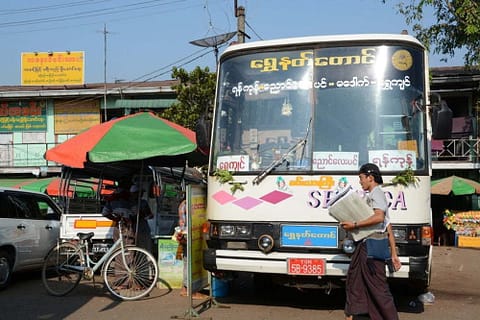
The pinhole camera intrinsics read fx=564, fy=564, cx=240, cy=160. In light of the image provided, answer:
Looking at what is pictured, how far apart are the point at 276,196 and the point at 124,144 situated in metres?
3.71

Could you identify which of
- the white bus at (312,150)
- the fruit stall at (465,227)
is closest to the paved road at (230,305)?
the white bus at (312,150)

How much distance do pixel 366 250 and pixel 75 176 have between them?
8.15 metres

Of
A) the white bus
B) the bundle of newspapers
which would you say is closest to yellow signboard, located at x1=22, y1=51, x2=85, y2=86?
the white bus

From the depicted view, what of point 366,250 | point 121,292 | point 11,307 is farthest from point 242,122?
point 11,307

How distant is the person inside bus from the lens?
5.69m

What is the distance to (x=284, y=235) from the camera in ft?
21.2

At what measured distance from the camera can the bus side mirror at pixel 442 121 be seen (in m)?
6.36

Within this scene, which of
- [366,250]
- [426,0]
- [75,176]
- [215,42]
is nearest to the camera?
[366,250]

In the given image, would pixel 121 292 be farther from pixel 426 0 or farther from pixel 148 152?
pixel 426 0

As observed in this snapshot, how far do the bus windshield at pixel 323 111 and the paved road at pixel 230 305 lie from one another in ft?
6.45

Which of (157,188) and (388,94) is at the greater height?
(388,94)

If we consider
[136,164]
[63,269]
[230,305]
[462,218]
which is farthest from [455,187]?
[63,269]

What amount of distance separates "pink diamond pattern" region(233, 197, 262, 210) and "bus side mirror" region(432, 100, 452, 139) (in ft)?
7.16

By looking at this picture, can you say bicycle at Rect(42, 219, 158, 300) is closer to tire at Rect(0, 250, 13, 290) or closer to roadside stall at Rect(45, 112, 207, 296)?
roadside stall at Rect(45, 112, 207, 296)
